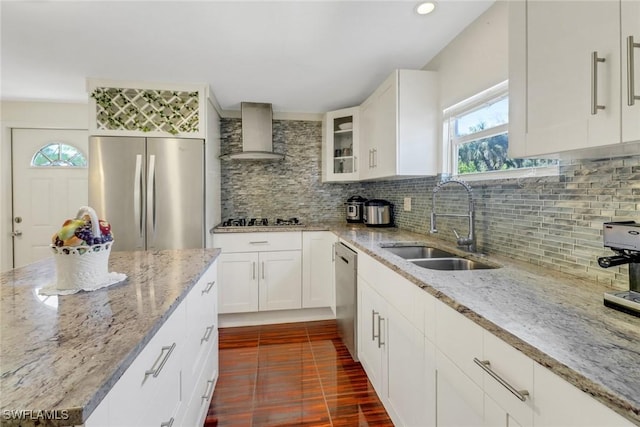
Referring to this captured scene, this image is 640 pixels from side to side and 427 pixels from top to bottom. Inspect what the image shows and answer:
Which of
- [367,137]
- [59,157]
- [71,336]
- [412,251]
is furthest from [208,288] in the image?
[59,157]

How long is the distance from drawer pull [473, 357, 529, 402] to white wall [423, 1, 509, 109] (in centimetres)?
139

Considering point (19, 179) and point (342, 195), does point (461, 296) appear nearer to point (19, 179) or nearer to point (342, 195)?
point (342, 195)

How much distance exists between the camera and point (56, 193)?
3332 mm

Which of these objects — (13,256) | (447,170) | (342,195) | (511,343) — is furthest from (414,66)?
(13,256)

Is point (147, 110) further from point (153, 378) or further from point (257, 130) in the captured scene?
point (153, 378)

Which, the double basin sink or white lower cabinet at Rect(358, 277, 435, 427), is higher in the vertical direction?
the double basin sink

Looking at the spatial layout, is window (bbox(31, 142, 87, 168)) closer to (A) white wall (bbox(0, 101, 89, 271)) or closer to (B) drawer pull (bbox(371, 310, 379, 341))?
(A) white wall (bbox(0, 101, 89, 271))

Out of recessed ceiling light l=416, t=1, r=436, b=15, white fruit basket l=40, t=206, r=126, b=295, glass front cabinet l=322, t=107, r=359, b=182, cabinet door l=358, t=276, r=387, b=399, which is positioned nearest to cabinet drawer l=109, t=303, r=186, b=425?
white fruit basket l=40, t=206, r=126, b=295

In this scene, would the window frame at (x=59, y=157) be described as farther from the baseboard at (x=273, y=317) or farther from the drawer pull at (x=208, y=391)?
the drawer pull at (x=208, y=391)

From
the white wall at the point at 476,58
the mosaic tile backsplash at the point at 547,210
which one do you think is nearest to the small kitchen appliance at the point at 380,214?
the mosaic tile backsplash at the point at 547,210

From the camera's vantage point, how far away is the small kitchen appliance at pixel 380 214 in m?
3.04

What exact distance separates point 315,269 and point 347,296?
0.80m

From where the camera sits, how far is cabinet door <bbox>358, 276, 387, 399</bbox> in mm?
1742

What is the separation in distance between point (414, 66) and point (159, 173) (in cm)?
234
